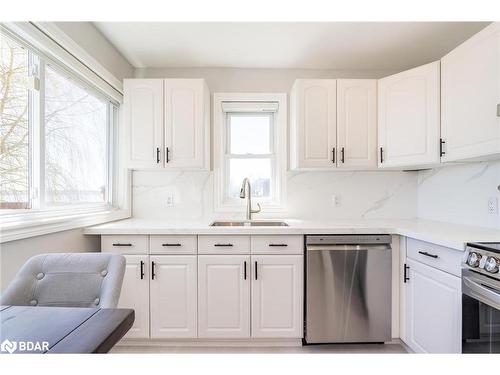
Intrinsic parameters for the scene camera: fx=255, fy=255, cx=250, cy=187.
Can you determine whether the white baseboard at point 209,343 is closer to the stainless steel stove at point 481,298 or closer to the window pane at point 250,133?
the stainless steel stove at point 481,298

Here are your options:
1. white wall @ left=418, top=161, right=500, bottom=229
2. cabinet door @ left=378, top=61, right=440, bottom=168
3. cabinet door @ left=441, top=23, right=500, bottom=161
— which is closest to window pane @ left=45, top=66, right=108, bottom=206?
cabinet door @ left=378, top=61, right=440, bottom=168

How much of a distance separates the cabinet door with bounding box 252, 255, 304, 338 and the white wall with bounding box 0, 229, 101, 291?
1254mm

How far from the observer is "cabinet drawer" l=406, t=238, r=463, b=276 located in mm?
1463

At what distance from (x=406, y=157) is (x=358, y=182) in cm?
58

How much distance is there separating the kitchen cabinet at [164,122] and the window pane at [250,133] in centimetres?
51

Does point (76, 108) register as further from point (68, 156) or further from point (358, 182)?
point (358, 182)

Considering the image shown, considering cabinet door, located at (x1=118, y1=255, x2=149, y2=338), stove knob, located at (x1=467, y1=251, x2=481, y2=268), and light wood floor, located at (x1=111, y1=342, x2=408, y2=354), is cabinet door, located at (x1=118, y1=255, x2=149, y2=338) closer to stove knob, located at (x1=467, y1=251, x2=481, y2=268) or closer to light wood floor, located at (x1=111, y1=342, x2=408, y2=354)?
light wood floor, located at (x1=111, y1=342, x2=408, y2=354)

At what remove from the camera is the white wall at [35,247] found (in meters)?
1.26

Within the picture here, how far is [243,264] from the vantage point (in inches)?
75.9

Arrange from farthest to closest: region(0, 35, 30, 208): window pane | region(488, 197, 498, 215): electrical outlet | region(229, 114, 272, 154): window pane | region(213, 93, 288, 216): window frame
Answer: region(229, 114, 272, 154): window pane
region(213, 93, 288, 216): window frame
region(488, 197, 498, 215): electrical outlet
region(0, 35, 30, 208): window pane

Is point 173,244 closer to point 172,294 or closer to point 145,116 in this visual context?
point 172,294

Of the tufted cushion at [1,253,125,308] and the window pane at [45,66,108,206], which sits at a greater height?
the window pane at [45,66,108,206]

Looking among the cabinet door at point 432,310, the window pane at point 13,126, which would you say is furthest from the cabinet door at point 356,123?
the window pane at point 13,126
